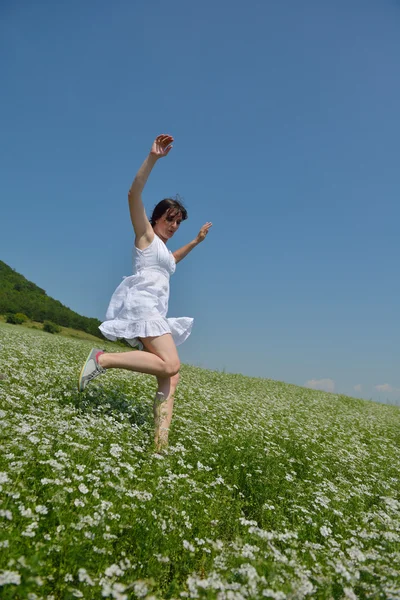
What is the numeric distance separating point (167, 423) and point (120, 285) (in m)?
2.11

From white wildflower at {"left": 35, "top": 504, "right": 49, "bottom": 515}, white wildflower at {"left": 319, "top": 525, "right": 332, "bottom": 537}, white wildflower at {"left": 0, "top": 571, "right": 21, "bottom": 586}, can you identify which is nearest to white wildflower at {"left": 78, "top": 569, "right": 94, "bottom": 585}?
white wildflower at {"left": 0, "top": 571, "right": 21, "bottom": 586}

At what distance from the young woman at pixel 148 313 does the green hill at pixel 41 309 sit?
1910 inches

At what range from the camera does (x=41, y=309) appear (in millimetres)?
59781

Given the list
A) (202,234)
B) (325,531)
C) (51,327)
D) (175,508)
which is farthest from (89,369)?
(51,327)

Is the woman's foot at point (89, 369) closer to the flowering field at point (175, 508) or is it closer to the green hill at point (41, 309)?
the flowering field at point (175, 508)

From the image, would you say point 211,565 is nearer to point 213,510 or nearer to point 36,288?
point 213,510

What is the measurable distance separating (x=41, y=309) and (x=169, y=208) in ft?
187

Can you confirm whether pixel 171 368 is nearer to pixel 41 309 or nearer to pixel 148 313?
pixel 148 313

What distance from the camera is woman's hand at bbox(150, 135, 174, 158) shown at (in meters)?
5.88

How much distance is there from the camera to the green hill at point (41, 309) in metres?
57.3

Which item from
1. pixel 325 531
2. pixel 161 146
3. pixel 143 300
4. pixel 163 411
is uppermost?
pixel 161 146

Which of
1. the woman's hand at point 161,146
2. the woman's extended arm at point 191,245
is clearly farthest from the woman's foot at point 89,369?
the woman's hand at point 161,146

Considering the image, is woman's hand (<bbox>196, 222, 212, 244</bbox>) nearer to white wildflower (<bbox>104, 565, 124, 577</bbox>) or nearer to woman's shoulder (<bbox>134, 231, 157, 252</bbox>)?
woman's shoulder (<bbox>134, 231, 157, 252</bbox>)

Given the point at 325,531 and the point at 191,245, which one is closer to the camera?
the point at 325,531
